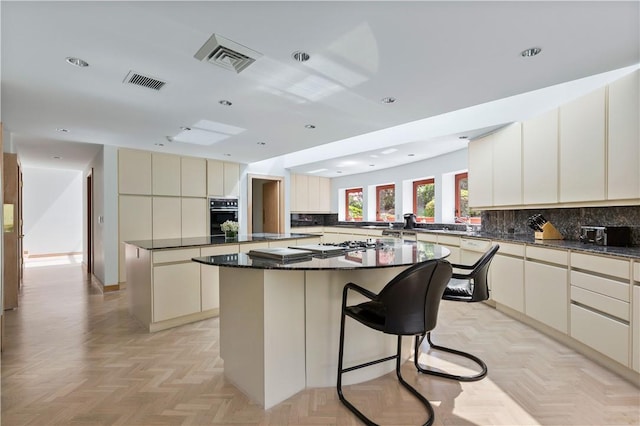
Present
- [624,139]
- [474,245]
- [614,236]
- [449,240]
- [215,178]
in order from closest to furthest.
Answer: [624,139], [614,236], [474,245], [449,240], [215,178]

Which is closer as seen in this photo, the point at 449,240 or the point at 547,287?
the point at 547,287

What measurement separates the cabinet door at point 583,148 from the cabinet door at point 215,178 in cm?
546

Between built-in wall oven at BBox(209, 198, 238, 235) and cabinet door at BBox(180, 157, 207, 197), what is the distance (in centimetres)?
29

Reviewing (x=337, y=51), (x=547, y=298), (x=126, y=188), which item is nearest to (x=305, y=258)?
(x=337, y=51)

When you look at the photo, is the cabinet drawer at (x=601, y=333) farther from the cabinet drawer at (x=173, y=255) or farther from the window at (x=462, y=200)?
the cabinet drawer at (x=173, y=255)

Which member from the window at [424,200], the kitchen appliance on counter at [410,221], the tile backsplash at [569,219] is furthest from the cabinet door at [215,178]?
the tile backsplash at [569,219]

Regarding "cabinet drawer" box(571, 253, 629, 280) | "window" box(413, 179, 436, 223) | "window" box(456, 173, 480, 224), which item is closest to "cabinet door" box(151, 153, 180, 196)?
"window" box(413, 179, 436, 223)

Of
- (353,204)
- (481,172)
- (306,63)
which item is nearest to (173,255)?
(306,63)

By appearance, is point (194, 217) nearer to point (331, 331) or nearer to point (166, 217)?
point (166, 217)

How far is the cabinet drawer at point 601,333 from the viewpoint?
7.34 ft

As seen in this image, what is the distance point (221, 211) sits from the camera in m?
6.30

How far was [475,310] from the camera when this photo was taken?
388 centimetres

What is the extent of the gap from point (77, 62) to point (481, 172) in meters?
4.62

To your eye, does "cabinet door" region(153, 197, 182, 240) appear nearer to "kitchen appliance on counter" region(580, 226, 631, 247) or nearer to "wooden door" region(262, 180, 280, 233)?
"wooden door" region(262, 180, 280, 233)
